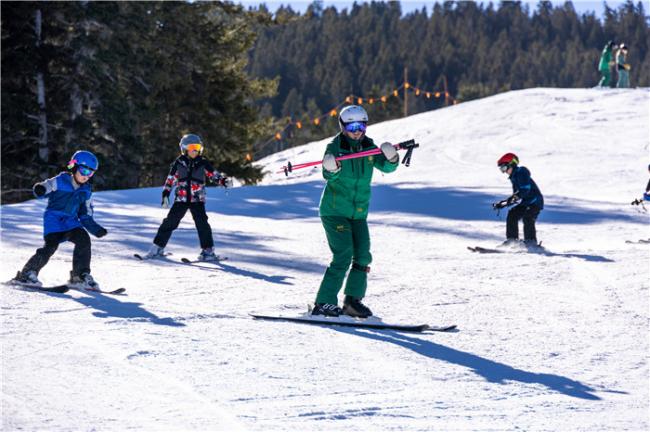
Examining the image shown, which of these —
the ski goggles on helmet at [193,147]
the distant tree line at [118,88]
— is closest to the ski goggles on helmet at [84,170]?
the ski goggles on helmet at [193,147]

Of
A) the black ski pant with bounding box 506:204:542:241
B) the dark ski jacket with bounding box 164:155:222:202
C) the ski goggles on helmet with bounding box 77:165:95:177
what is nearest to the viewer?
the ski goggles on helmet with bounding box 77:165:95:177

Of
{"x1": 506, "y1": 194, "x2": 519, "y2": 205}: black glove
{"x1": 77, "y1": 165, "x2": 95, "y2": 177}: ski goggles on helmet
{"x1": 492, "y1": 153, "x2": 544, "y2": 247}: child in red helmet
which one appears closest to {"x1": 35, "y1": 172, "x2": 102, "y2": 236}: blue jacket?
{"x1": 77, "y1": 165, "x2": 95, "y2": 177}: ski goggles on helmet

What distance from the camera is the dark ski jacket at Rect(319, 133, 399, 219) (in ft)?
22.5

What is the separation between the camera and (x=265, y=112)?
12150 cm

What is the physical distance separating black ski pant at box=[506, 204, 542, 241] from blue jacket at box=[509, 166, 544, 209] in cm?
7

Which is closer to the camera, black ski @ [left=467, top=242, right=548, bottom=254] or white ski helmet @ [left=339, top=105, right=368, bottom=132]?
white ski helmet @ [left=339, top=105, right=368, bottom=132]

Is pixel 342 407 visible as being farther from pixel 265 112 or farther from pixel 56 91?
pixel 265 112

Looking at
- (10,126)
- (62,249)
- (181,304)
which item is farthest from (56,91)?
(181,304)

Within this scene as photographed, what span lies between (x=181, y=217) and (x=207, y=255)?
52cm

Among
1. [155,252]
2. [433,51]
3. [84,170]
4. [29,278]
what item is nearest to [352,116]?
[84,170]

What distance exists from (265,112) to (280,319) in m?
116

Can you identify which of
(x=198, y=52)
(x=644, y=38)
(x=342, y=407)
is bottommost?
(x=342, y=407)

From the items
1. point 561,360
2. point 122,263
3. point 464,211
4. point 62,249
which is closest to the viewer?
point 561,360

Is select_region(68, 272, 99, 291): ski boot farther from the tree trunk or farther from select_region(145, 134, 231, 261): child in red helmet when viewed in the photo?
the tree trunk
